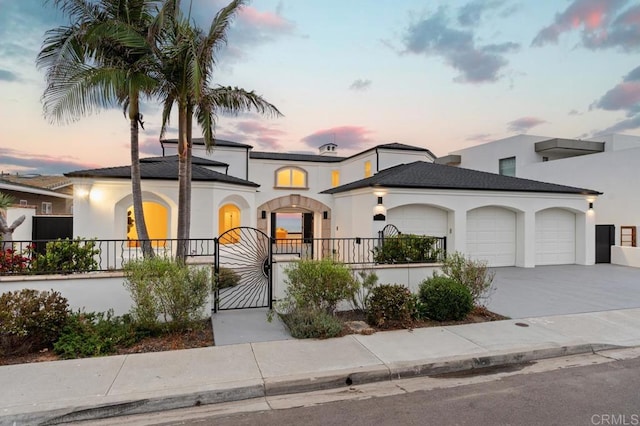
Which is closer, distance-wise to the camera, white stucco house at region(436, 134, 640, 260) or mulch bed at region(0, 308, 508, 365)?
mulch bed at region(0, 308, 508, 365)

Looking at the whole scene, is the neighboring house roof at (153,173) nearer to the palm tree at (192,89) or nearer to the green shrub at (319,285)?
the palm tree at (192,89)

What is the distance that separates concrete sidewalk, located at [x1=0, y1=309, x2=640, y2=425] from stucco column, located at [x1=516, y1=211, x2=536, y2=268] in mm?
8253

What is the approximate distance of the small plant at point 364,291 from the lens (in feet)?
21.9

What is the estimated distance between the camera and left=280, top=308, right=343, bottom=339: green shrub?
18.5 feet

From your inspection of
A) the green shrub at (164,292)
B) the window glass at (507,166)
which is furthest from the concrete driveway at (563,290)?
the window glass at (507,166)

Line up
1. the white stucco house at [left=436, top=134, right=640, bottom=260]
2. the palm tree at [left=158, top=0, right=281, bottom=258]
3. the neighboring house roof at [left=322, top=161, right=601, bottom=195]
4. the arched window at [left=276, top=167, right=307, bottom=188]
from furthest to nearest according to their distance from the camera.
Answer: the arched window at [left=276, top=167, right=307, bottom=188] → the white stucco house at [left=436, top=134, right=640, bottom=260] → the neighboring house roof at [left=322, top=161, right=601, bottom=195] → the palm tree at [left=158, top=0, right=281, bottom=258]

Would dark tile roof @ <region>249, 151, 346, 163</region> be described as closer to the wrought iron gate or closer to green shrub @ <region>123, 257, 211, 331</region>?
the wrought iron gate

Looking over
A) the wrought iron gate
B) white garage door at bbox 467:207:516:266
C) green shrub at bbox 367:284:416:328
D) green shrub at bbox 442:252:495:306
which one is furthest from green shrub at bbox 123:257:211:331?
white garage door at bbox 467:207:516:266

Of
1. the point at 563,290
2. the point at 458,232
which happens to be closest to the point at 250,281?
the point at 458,232

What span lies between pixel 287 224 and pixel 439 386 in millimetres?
30334

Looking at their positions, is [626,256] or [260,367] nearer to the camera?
[260,367]

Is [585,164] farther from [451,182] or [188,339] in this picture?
[188,339]

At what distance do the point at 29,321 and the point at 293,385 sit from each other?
13.2 feet

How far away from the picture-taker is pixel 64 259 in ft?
20.5
